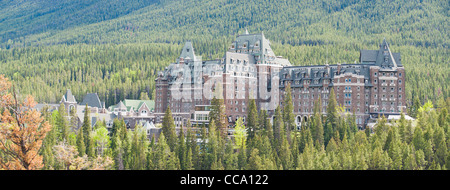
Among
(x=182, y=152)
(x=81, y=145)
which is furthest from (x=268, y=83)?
(x=81, y=145)

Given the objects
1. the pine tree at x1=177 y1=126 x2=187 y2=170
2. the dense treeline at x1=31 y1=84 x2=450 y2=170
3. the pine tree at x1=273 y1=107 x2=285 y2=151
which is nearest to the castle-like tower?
the dense treeline at x1=31 y1=84 x2=450 y2=170

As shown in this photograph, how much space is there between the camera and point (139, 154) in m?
116

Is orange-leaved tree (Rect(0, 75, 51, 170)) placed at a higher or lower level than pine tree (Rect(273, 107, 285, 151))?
higher

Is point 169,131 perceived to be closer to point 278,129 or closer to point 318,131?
point 278,129

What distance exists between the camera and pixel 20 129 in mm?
40969

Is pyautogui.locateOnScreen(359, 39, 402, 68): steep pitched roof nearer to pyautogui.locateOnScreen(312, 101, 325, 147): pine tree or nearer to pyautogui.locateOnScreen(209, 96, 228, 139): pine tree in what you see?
pyautogui.locateOnScreen(312, 101, 325, 147): pine tree

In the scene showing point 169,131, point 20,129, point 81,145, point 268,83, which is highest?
point 268,83

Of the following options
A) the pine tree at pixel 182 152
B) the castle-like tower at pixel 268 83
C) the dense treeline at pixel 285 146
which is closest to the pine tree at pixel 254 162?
the dense treeline at pixel 285 146

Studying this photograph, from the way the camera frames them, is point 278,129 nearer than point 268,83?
Yes

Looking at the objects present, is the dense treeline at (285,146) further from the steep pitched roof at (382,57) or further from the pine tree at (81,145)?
the steep pitched roof at (382,57)

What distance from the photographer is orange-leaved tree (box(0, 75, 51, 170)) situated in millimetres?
40031

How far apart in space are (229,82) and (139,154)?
1438 inches

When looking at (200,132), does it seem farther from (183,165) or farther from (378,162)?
(378,162)
